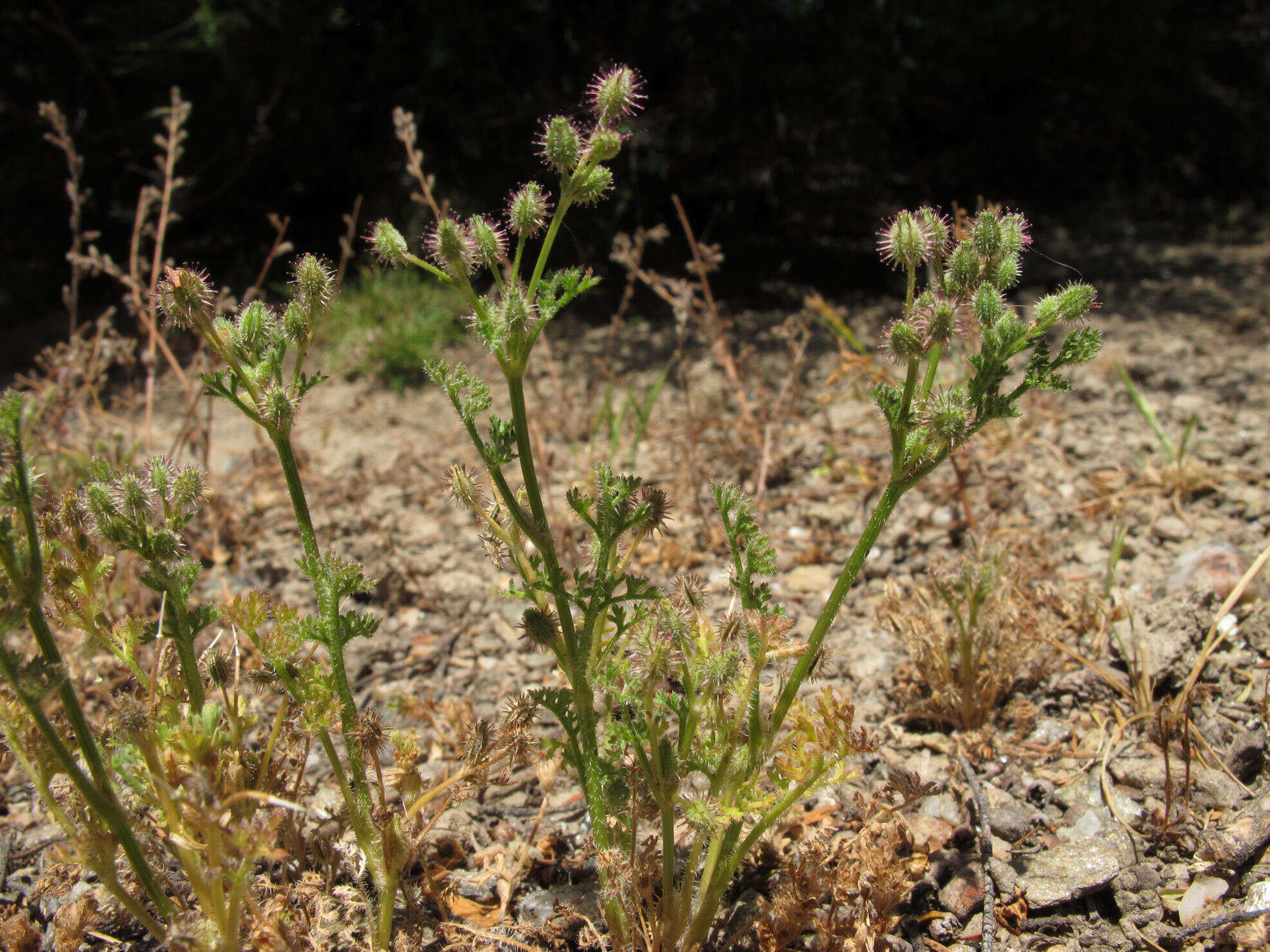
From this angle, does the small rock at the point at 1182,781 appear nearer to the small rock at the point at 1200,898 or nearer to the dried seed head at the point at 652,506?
the small rock at the point at 1200,898

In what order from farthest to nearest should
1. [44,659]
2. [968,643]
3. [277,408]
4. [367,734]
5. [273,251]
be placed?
[273,251] → [968,643] → [367,734] → [277,408] → [44,659]

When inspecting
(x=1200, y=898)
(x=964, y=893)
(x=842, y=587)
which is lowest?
(x=964, y=893)

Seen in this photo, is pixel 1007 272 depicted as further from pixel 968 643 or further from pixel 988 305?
pixel 968 643

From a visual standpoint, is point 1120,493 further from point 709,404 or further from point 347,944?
point 347,944

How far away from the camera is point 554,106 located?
4.55 meters

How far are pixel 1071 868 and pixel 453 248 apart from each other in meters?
1.44

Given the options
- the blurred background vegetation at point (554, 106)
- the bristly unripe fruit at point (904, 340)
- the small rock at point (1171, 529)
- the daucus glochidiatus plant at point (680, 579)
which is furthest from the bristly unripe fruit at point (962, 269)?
the blurred background vegetation at point (554, 106)

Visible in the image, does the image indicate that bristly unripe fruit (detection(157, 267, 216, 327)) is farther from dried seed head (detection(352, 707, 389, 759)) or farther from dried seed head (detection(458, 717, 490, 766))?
dried seed head (detection(458, 717, 490, 766))

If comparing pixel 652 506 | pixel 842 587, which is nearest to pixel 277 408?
pixel 652 506

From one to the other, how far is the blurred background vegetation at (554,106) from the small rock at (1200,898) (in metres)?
3.70

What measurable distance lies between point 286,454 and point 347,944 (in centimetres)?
85

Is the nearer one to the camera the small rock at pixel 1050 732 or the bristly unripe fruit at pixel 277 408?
the bristly unripe fruit at pixel 277 408

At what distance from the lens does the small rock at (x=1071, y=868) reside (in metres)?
1.51

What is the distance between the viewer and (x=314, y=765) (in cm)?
195
